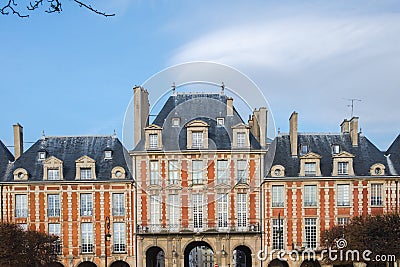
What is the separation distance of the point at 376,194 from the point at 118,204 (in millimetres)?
15447

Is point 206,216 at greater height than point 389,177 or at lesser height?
lesser

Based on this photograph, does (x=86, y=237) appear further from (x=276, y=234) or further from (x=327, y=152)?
(x=327, y=152)

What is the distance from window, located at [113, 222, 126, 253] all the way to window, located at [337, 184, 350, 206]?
1298 cm

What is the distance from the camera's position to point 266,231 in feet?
113

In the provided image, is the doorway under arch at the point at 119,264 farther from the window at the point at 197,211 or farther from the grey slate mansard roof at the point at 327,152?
the grey slate mansard roof at the point at 327,152

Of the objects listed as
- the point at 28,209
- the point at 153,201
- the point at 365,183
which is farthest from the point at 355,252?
the point at 28,209

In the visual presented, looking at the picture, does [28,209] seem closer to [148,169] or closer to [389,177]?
[148,169]

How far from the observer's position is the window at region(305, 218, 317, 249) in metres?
34.4

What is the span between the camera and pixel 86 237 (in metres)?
34.5

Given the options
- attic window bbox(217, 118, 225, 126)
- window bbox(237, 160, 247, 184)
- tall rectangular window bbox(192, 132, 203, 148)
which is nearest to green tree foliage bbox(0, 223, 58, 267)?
tall rectangular window bbox(192, 132, 203, 148)

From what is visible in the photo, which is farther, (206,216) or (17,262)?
(206,216)

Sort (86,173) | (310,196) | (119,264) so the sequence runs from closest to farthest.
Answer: (310,196) → (86,173) → (119,264)

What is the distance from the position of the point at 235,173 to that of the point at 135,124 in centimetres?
695

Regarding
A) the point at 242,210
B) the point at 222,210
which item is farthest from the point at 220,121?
the point at 242,210
